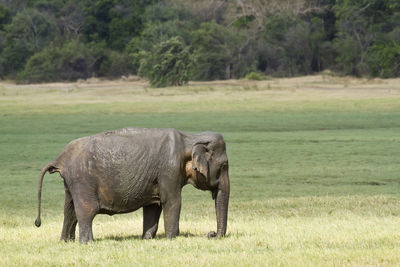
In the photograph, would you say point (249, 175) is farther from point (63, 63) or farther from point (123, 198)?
point (63, 63)

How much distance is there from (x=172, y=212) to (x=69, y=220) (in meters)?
1.09

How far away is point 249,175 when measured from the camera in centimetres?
1652

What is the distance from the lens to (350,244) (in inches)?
309

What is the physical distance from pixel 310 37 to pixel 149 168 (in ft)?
164

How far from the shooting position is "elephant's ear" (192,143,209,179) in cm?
796

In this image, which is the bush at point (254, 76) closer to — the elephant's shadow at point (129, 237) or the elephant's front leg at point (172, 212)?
the elephant's shadow at point (129, 237)

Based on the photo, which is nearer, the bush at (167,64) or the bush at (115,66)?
the bush at (167,64)

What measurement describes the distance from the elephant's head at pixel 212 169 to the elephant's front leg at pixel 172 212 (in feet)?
0.83

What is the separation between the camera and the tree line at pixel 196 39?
169 feet

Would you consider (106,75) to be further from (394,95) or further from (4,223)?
(4,223)

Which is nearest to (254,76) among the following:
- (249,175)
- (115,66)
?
(115,66)

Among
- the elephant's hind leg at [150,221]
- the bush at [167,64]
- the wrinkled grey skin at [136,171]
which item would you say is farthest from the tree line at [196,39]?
the wrinkled grey skin at [136,171]

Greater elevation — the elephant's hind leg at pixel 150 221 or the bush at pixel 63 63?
the elephant's hind leg at pixel 150 221

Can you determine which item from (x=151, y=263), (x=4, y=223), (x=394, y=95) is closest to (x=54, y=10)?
(x=394, y=95)
